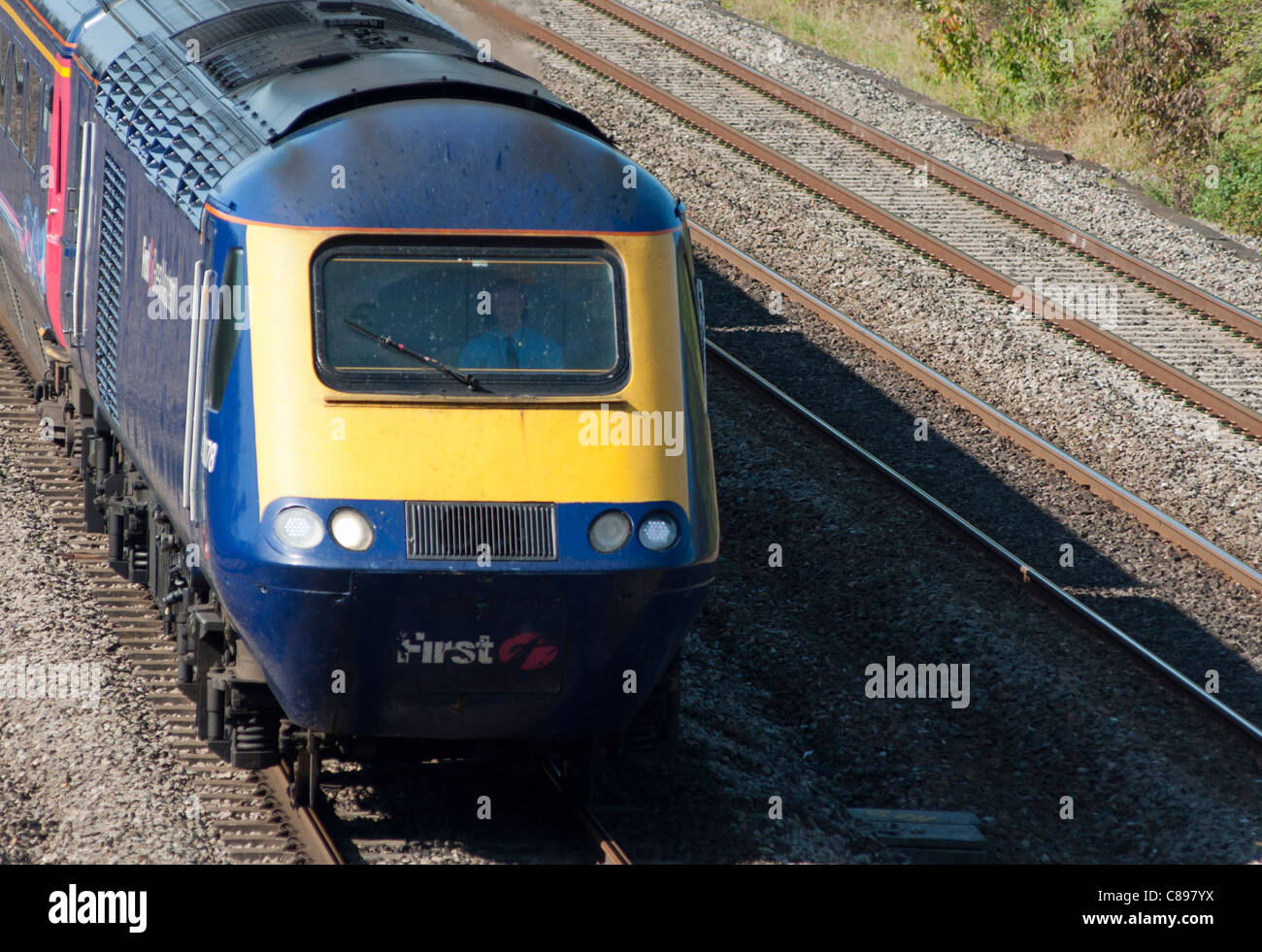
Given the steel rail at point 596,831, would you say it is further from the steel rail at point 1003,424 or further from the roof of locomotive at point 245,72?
the steel rail at point 1003,424

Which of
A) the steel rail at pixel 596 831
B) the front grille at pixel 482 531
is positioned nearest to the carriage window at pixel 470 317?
the front grille at pixel 482 531

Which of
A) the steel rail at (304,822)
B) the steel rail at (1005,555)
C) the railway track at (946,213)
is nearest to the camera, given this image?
the steel rail at (304,822)

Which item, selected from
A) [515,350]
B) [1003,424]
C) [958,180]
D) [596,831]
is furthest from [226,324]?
[958,180]

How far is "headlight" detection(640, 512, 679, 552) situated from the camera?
6391mm

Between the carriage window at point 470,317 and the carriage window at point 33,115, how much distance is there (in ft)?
14.6

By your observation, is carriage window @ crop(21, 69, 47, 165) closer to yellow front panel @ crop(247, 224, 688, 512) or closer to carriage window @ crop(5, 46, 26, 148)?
carriage window @ crop(5, 46, 26, 148)

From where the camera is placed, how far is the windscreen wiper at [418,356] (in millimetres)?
6402

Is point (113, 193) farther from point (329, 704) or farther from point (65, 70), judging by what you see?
point (329, 704)

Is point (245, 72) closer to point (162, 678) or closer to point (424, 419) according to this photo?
point (424, 419)

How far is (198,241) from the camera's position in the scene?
22.2 ft

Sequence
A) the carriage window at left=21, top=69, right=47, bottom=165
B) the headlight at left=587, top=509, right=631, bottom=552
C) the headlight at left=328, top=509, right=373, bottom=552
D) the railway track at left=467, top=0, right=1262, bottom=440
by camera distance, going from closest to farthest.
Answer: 1. the headlight at left=328, top=509, right=373, bottom=552
2. the headlight at left=587, top=509, right=631, bottom=552
3. the carriage window at left=21, top=69, right=47, bottom=165
4. the railway track at left=467, top=0, right=1262, bottom=440

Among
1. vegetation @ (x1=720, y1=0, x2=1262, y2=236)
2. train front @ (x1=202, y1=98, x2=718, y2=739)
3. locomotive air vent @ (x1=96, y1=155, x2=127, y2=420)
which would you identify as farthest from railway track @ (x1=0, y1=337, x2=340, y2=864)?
vegetation @ (x1=720, y1=0, x2=1262, y2=236)

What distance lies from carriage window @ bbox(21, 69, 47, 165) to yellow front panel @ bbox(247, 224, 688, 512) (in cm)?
435
